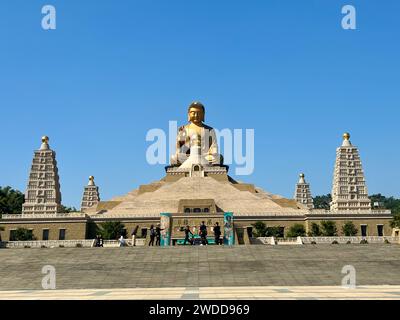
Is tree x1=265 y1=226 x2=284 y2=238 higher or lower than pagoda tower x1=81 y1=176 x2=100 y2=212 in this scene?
lower

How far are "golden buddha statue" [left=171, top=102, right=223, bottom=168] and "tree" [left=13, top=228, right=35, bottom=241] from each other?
30152mm

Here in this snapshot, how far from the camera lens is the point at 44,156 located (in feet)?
201

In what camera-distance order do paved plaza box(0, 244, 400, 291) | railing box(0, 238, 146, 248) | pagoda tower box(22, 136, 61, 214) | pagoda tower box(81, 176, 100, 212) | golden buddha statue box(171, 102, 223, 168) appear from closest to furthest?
paved plaza box(0, 244, 400, 291) → railing box(0, 238, 146, 248) → pagoda tower box(22, 136, 61, 214) → golden buddha statue box(171, 102, 223, 168) → pagoda tower box(81, 176, 100, 212)

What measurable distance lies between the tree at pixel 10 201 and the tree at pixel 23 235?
22955 millimetres

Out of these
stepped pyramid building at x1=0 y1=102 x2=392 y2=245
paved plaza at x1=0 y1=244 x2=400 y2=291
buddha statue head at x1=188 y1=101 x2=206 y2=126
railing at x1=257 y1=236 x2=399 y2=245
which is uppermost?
buddha statue head at x1=188 y1=101 x2=206 y2=126

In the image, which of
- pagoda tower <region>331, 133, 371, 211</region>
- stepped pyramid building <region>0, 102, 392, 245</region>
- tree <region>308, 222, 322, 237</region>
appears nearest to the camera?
tree <region>308, 222, 322, 237</region>

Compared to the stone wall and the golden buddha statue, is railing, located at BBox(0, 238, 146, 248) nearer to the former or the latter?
the stone wall

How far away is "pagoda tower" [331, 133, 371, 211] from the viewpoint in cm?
5900

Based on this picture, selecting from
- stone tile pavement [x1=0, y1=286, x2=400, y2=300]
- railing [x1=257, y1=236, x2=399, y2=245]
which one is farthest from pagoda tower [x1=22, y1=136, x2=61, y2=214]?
stone tile pavement [x1=0, y1=286, x2=400, y2=300]

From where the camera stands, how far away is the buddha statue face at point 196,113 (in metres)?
83.1

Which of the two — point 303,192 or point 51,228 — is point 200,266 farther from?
point 303,192

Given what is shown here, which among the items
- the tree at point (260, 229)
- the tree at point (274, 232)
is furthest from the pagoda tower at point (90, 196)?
the tree at point (274, 232)
